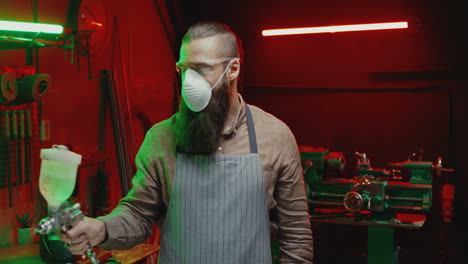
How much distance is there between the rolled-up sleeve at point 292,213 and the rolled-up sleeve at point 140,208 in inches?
21.0

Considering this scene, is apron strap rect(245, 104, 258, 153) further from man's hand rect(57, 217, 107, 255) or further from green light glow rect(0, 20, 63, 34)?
green light glow rect(0, 20, 63, 34)

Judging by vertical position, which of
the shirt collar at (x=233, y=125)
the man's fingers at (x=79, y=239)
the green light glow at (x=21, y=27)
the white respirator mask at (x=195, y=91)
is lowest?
the man's fingers at (x=79, y=239)

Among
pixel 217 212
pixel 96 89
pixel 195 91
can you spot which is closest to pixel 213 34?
pixel 195 91

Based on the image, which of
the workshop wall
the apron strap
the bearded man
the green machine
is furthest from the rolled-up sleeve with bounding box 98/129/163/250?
the green machine

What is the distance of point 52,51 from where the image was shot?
331 cm

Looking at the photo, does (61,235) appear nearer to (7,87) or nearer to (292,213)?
(292,213)

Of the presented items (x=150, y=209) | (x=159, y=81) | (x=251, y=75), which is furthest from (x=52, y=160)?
(x=251, y=75)

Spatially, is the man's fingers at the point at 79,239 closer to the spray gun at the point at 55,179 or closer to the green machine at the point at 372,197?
the spray gun at the point at 55,179

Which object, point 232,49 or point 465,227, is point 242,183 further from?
point 465,227

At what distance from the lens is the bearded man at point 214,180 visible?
1.92 m

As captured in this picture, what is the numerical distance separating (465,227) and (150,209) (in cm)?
391

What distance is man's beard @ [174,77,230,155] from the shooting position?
77.1 inches

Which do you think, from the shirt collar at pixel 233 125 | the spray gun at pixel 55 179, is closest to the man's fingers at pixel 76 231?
the spray gun at pixel 55 179

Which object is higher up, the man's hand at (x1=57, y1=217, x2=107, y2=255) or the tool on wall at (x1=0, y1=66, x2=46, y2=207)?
the tool on wall at (x1=0, y1=66, x2=46, y2=207)
